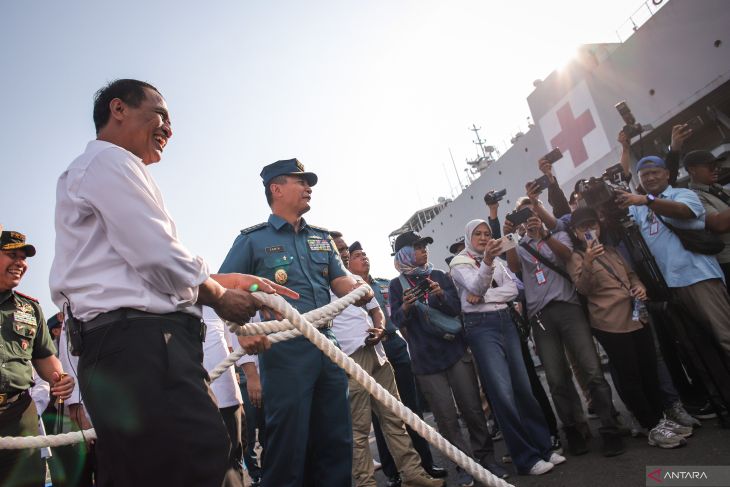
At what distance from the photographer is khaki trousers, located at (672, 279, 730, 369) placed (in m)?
3.28

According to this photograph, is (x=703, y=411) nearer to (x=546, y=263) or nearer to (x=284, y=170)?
(x=546, y=263)

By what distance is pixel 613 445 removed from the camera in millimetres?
3285

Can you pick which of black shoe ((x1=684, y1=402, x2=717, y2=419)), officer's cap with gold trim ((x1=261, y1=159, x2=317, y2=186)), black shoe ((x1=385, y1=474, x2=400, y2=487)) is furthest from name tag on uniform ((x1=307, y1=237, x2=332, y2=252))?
black shoe ((x1=684, y1=402, x2=717, y2=419))

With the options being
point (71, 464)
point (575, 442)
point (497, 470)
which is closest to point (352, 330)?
point (497, 470)

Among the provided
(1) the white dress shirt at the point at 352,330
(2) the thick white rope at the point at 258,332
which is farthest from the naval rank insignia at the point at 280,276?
(1) the white dress shirt at the point at 352,330

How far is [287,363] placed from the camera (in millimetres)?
2285

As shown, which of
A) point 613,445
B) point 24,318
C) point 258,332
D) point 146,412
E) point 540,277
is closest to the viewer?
point 146,412

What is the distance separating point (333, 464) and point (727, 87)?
1207 centimetres

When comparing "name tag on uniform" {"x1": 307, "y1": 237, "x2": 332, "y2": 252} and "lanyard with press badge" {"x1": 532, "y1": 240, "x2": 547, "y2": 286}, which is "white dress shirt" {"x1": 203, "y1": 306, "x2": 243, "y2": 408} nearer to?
"name tag on uniform" {"x1": 307, "y1": 237, "x2": 332, "y2": 252}

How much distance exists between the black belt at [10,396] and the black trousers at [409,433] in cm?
290

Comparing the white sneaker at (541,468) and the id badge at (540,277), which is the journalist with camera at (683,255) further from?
the white sneaker at (541,468)

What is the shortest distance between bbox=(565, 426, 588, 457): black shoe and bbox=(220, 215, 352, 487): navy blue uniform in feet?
7.45

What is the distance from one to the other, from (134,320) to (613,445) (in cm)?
353

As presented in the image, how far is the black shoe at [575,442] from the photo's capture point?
3.54 m
